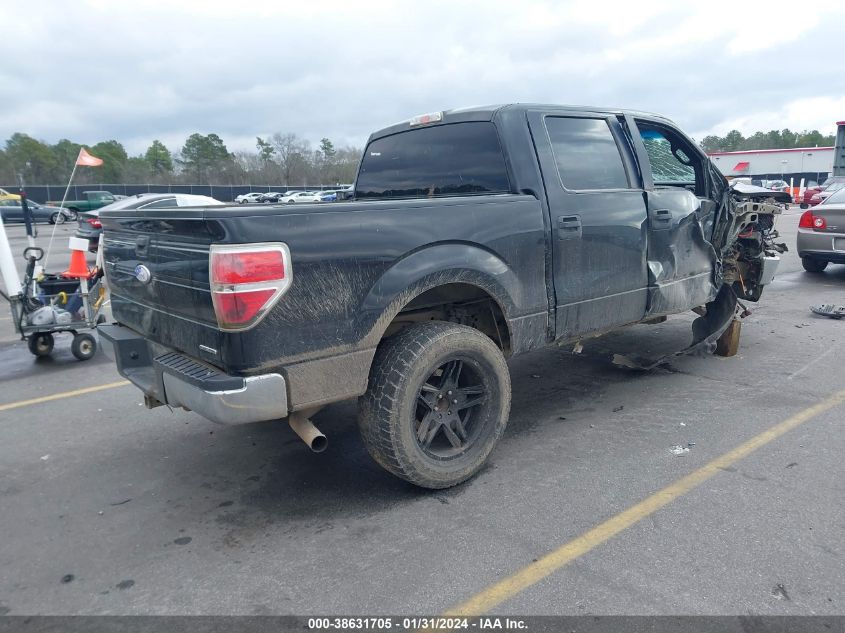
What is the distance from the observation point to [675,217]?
4742mm

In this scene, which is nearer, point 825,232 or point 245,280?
point 245,280

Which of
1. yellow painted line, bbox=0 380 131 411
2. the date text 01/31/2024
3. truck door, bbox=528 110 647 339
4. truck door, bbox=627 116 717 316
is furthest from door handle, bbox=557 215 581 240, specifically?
yellow painted line, bbox=0 380 131 411

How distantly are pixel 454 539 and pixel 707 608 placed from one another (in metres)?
1.10

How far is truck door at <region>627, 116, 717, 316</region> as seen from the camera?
460 centimetres

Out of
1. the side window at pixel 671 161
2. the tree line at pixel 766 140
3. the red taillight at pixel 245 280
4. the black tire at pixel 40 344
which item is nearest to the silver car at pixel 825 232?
the side window at pixel 671 161

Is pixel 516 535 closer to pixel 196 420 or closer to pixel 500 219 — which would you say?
pixel 500 219

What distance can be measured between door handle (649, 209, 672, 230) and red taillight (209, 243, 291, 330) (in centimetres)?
290

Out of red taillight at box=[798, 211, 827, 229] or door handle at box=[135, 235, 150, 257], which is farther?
red taillight at box=[798, 211, 827, 229]

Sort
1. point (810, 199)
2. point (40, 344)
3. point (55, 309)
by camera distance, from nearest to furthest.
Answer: point (55, 309) < point (40, 344) < point (810, 199)

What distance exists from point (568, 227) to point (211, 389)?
234 centimetres

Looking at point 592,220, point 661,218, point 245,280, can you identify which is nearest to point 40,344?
point 245,280

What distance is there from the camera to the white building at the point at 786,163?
5775cm

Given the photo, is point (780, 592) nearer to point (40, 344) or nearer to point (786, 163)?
point (40, 344)

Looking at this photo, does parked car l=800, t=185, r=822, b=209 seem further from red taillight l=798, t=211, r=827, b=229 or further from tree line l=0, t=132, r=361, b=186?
tree line l=0, t=132, r=361, b=186
